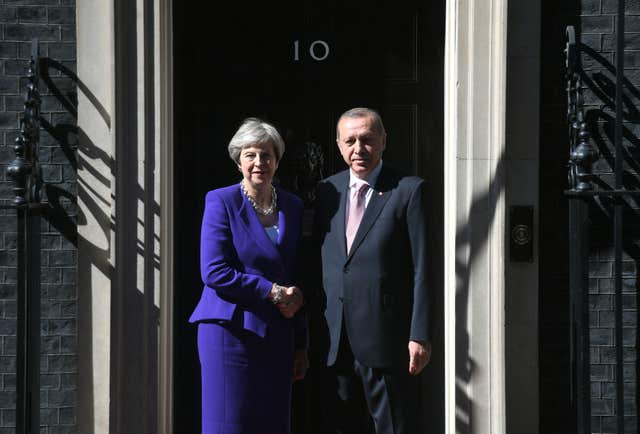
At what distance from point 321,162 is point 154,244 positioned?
1177 mm

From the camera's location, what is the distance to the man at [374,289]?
15.4 ft

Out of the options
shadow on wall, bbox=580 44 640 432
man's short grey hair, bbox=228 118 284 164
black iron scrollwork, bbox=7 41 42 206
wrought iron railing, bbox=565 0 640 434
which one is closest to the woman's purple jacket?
man's short grey hair, bbox=228 118 284 164

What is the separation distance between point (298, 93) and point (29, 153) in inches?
67.7

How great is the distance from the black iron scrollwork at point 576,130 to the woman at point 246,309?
1.42 meters

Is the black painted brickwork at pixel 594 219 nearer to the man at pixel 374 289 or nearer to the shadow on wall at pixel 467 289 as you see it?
the shadow on wall at pixel 467 289

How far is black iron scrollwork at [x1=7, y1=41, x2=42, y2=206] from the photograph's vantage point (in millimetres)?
5031

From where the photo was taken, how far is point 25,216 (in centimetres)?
497

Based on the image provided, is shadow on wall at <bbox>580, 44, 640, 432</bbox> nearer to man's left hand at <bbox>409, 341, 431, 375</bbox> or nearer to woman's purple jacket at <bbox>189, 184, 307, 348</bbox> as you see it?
man's left hand at <bbox>409, 341, 431, 375</bbox>

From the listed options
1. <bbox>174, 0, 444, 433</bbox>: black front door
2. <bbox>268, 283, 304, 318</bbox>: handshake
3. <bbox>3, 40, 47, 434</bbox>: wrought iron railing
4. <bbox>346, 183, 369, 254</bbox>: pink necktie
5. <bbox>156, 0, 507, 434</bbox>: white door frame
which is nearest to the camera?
<bbox>268, 283, 304, 318</bbox>: handshake

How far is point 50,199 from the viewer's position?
561cm

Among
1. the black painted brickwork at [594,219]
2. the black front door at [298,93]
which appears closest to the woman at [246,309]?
the black front door at [298,93]

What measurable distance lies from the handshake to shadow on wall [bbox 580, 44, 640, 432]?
179 cm

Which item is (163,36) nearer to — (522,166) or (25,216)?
(25,216)

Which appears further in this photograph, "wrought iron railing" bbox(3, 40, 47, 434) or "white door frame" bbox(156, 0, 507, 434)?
"white door frame" bbox(156, 0, 507, 434)
